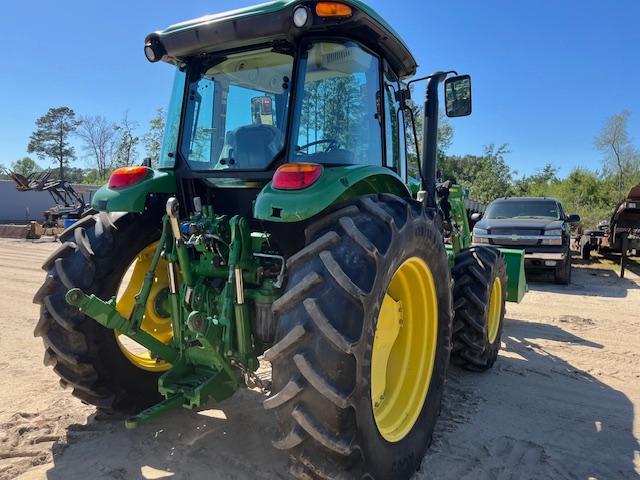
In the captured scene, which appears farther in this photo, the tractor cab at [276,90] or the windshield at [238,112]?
the windshield at [238,112]

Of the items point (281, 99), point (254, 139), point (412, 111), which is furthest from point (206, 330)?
point (412, 111)

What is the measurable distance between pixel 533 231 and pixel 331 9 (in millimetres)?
8837

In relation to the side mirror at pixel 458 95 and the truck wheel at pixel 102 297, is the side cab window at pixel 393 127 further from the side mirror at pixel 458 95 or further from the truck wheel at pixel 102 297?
the truck wheel at pixel 102 297

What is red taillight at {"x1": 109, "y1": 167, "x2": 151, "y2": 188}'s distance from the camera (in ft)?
10.2

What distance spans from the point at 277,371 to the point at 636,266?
13818 mm

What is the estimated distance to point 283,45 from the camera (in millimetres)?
2936

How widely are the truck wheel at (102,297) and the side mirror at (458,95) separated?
2.38 m

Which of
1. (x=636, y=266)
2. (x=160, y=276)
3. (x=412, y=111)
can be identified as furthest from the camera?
(x=636, y=266)

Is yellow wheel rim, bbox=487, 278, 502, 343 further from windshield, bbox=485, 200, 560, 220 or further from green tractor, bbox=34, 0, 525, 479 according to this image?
windshield, bbox=485, 200, 560, 220

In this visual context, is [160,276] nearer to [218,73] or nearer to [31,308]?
[218,73]

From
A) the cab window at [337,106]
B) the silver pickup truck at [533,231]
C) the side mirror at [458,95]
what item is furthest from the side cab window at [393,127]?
the silver pickup truck at [533,231]

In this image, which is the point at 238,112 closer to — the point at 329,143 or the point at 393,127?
the point at 329,143

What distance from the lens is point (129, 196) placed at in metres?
3.07

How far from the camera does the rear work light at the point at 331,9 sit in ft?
8.66
